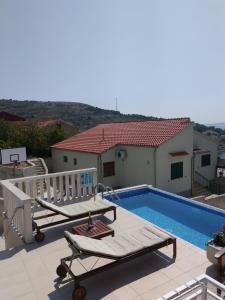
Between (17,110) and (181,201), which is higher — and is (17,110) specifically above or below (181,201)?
above

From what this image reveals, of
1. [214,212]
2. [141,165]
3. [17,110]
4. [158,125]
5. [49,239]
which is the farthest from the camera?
[17,110]

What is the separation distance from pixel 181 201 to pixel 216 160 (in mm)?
17953

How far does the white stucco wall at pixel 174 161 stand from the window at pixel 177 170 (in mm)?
254

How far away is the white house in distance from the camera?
20.3m

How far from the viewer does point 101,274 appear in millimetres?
5336

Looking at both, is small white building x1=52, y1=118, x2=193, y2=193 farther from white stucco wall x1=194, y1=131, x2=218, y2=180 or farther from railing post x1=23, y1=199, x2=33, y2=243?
railing post x1=23, y1=199, x2=33, y2=243

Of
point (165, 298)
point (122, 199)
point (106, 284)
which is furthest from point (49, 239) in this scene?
point (122, 199)

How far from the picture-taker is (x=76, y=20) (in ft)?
48.4

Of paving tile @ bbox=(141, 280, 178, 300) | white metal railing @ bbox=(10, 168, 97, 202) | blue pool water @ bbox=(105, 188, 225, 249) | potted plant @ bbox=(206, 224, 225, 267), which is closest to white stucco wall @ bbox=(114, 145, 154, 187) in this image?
blue pool water @ bbox=(105, 188, 225, 249)

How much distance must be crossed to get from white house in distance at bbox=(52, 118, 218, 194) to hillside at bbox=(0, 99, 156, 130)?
142ft

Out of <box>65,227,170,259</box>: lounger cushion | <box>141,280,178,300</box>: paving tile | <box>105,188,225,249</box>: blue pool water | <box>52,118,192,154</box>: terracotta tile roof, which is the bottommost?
<box>105,188,225,249</box>: blue pool water

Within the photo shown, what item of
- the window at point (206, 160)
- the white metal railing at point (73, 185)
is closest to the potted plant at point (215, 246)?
the white metal railing at point (73, 185)

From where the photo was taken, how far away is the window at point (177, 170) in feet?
69.4

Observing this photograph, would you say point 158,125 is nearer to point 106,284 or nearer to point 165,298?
point 106,284
